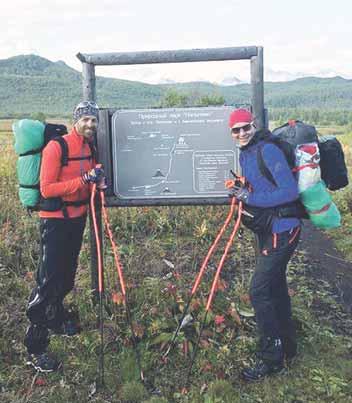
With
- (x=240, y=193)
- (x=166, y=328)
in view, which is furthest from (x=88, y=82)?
(x=166, y=328)

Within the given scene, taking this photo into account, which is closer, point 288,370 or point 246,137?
point 246,137

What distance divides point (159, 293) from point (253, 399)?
180 cm

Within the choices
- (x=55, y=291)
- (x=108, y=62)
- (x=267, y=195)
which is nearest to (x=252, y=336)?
(x=267, y=195)

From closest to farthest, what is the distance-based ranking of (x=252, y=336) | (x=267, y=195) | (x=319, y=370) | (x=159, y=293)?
(x=267, y=195) → (x=319, y=370) → (x=252, y=336) → (x=159, y=293)

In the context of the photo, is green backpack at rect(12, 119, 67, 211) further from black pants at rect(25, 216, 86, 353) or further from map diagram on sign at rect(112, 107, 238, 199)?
map diagram on sign at rect(112, 107, 238, 199)

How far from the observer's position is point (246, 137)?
14.0ft

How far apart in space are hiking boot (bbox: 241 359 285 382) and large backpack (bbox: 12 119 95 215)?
2.24 metres

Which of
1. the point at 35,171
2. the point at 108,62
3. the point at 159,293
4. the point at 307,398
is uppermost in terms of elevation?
the point at 108,62

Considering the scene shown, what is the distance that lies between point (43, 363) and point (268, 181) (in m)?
2.68

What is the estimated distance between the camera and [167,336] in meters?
4.91

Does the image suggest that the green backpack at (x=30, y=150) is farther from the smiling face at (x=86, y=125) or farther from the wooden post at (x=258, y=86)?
the wooden post at (x=258, y=86)

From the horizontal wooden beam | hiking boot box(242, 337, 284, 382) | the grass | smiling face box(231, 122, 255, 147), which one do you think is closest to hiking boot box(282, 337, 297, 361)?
the grass

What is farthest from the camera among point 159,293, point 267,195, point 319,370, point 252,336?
point 159,293

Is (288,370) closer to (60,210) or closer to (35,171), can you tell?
(60,210)
